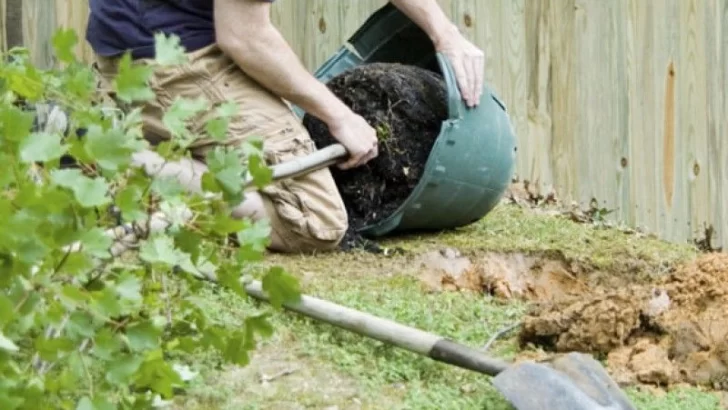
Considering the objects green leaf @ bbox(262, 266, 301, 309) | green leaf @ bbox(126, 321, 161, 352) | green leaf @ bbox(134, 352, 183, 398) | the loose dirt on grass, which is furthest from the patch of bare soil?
green leaf @ bbox(126, 321, 161, 352)

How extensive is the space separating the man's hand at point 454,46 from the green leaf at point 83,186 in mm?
2756

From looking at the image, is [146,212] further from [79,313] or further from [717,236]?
[717,236]

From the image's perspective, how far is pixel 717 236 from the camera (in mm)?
7168

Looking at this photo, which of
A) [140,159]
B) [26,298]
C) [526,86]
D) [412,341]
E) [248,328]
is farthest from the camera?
[526,86]

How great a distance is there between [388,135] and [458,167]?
277 mm

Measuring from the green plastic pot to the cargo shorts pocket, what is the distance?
1.07 feet

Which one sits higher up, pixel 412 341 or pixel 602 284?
pixel 412 341

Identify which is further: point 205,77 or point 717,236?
point 717,236

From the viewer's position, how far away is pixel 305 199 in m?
4.94

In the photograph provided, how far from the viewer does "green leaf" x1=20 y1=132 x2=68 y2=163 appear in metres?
2.45

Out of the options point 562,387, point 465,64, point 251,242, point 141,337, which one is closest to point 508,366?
point 562,387

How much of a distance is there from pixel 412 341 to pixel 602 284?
5.17 feet

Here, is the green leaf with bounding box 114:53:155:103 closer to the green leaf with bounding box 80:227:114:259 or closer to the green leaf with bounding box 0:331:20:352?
the green leaf with bounding box 80:227:114:259

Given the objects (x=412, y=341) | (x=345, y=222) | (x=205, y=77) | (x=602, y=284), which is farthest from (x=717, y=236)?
(x=412, y=341)
